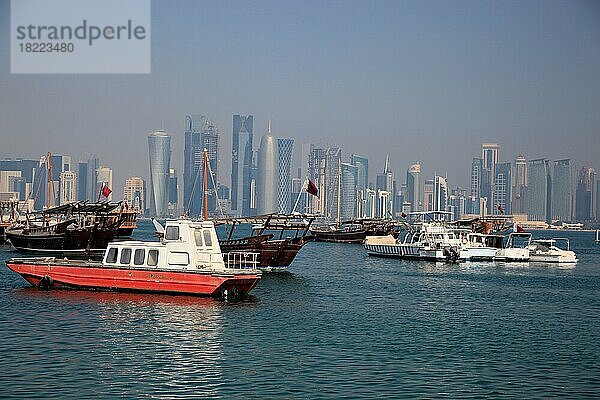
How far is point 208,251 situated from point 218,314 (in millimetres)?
6595

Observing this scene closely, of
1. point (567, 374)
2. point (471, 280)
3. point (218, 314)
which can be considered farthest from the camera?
point (471, 280)

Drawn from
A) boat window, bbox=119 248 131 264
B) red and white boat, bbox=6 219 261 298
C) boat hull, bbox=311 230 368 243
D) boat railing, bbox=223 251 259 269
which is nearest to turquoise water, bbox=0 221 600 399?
red and white boat, bbox=6 219 261 298

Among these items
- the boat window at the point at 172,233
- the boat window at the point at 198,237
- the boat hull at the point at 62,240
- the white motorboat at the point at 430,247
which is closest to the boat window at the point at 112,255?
the boat window at the point at 172,233

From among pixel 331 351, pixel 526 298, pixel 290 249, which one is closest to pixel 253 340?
pixel 331 351

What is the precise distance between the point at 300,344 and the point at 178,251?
45.1 feet

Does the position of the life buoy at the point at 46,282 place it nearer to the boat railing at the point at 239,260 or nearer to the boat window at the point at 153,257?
the boat window at the point at 153,257

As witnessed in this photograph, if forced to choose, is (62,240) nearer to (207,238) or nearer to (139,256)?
(139,256)

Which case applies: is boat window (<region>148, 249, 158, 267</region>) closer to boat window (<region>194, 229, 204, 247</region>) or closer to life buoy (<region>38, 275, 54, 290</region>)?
boat window (<region>194, 229, 204, 247</region>)

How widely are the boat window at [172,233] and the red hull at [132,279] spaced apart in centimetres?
203

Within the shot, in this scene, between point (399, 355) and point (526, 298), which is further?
point (526, 298)

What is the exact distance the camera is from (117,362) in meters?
29.9

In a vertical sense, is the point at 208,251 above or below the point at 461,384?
above

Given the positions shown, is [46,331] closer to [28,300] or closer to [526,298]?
[28,300]

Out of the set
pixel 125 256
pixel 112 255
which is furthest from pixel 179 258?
pixel 112 255
